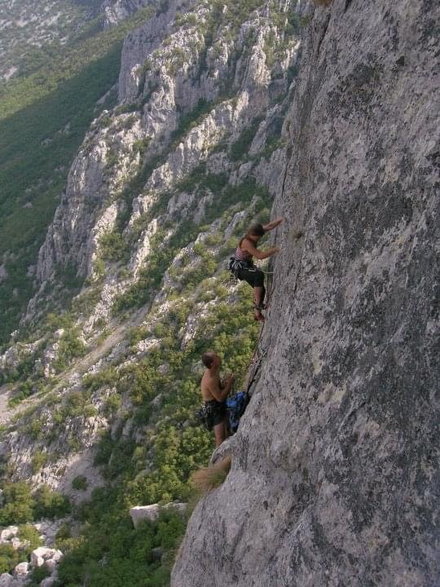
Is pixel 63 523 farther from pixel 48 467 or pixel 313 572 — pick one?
pixel 313 572

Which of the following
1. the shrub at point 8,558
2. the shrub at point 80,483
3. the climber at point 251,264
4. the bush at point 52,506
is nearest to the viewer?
the climber at point 251,264

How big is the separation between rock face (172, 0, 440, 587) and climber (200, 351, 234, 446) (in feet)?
4.56

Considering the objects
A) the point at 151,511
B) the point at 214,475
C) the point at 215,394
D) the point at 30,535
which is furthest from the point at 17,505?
the point at 214,475

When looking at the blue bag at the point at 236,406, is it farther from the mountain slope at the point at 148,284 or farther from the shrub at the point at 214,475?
the mountain slope at the point at 148,284

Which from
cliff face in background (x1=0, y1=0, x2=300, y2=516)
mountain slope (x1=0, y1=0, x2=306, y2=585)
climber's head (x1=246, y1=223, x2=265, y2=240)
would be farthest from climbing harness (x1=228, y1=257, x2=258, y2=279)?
cliff face in background (x1=0, y1=0, x2=300, y2=516)

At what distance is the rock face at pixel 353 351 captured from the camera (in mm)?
5227

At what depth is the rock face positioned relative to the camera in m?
5.23

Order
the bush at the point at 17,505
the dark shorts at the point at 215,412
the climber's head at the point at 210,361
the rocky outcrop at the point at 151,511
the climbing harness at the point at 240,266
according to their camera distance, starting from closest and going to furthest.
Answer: the climber's head at the point at 210,361
the climbing harness at the point at 240,266
the dark shorts at the point at 215,412
the rocky outcrop at the point at 151,511
the bush at the point at 17,505

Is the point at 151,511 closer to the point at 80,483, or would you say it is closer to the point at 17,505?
the point at 80,483

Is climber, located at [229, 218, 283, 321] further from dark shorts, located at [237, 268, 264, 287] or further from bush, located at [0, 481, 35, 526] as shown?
bush, located at [0, 481, 35, 526]

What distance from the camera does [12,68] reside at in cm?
17725

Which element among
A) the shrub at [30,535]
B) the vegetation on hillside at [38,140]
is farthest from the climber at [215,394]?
the vegetation on hillside at [38,140]

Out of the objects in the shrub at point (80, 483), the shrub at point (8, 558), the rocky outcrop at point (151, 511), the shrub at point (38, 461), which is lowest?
the shrub at point (80, 483)

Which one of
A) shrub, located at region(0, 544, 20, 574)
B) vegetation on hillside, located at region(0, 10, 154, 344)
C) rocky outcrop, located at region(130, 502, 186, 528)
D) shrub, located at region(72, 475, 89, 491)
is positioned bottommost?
shrub, located at region(72, 475, 89, 491)
